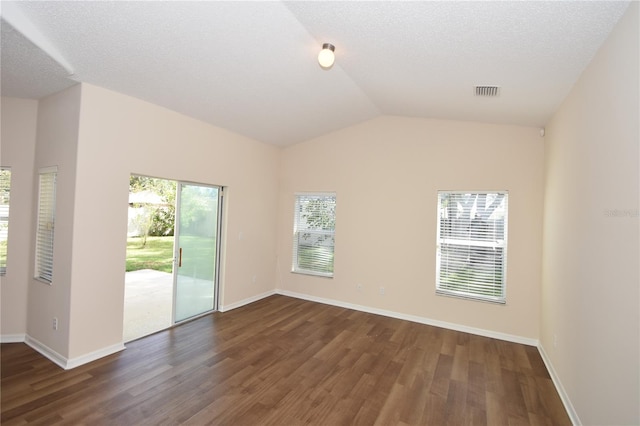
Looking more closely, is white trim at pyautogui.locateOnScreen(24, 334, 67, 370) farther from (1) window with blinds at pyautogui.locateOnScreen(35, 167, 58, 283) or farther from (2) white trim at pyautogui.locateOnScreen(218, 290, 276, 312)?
(2) white trim at pyautogui.locateOnScreen(218, 290, 276, 312)

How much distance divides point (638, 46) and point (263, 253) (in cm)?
498

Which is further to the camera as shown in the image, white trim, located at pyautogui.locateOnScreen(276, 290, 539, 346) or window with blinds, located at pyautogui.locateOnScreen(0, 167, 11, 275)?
white trim, located at pyautogui.locateOnScreen(276, 290, 539, 346)

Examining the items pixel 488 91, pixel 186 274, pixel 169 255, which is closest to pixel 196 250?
pixel 186 274

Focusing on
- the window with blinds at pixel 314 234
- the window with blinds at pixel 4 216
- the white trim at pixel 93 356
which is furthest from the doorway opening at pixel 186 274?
the window with blinds at pixel 314 234

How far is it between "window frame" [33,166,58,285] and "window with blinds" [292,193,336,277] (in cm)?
341

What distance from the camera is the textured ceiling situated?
190 cm

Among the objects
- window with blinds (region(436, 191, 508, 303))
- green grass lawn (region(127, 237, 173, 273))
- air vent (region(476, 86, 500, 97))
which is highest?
air vent (region(476, 86, 500, 97))

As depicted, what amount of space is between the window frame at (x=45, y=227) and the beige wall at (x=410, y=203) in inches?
131

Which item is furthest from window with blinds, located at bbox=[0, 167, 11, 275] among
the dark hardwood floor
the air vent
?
the air vent

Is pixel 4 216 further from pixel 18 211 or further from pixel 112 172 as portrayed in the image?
pixel 112 172

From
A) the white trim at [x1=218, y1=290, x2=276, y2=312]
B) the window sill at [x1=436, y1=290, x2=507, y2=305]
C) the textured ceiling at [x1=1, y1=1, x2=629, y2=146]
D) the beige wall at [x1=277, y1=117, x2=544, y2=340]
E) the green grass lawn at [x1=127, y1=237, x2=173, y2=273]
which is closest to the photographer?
the textured ceiling at [x1=1, y1=1, x2=629, y2=146]

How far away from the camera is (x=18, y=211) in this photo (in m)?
3.37

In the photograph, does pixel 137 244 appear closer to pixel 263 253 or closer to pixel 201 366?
pixel 263 253

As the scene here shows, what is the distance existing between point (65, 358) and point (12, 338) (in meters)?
1.15
